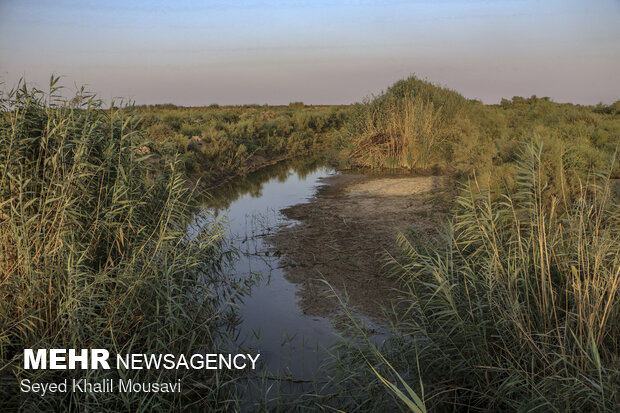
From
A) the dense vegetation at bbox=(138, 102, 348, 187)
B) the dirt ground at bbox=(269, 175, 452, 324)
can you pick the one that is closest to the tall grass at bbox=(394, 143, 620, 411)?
the dirt ground at bbox=(269, 175, 452, 324)

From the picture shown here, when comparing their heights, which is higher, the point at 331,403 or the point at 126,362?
the point at 126,362

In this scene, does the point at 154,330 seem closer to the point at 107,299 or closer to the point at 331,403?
the point at 107,299

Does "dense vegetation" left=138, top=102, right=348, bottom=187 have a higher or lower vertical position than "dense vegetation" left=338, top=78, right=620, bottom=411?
higher

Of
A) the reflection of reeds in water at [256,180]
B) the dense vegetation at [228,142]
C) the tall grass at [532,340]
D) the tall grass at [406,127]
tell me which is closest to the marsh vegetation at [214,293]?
the tall grass at [532,340]

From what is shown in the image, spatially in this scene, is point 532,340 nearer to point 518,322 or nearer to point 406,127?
point 518,322

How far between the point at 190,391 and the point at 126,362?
20.4 inches

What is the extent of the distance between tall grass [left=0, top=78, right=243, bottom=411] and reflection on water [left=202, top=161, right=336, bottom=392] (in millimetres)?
452

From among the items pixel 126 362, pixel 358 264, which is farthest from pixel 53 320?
pixel 358 264

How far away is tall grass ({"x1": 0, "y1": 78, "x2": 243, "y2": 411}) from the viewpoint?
126 inches

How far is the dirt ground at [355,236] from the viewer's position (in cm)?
533

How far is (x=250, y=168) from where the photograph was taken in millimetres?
16750

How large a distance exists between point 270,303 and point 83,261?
7.18 feet

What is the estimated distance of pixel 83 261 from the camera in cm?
386

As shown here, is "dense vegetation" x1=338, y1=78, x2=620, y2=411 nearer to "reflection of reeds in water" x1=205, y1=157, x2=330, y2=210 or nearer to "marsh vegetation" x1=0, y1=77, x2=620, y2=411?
"marsh vegetation" x1=0, y1=77, x2=620, y2=411
